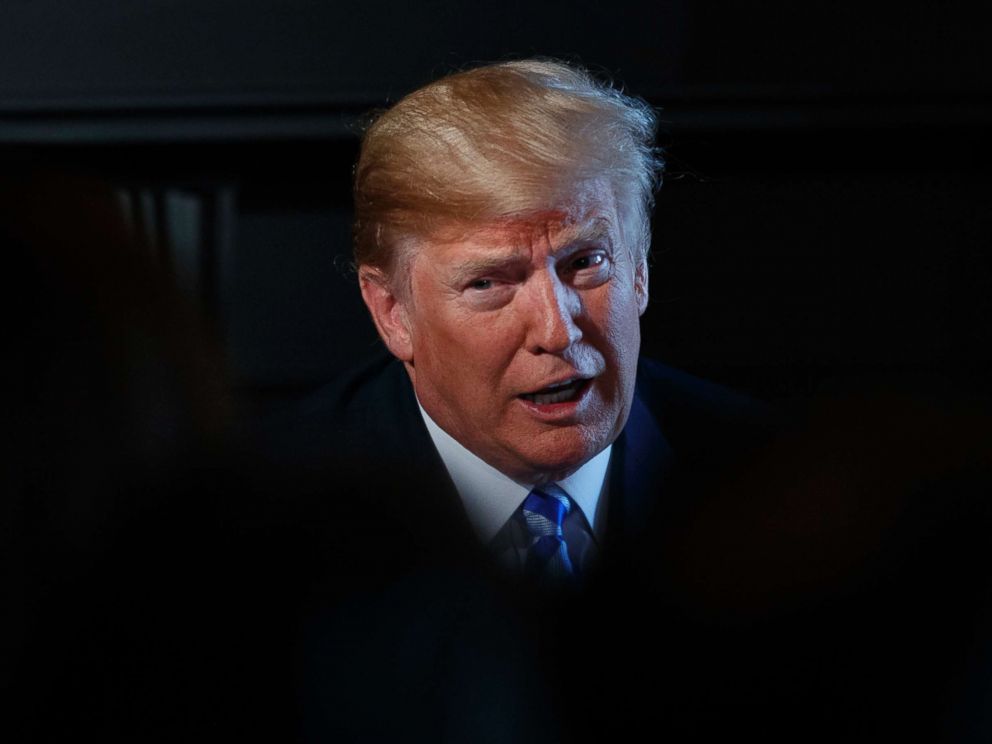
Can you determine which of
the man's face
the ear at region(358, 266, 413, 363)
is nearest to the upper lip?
the man's face

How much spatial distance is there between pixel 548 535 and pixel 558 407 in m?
0.14

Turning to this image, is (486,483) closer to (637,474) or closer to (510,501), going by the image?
(510,501)

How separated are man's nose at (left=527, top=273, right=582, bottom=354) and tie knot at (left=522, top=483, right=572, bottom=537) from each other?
6.2 inches

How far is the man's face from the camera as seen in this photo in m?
0.85

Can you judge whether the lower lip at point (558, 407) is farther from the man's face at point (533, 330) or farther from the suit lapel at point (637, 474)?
the suit lapel at point (637, 474)

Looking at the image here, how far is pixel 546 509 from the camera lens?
3.20 ft

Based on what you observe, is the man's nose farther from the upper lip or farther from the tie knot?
the tie knot

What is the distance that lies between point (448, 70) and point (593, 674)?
492 mm

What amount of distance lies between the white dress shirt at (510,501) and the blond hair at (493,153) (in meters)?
0.16

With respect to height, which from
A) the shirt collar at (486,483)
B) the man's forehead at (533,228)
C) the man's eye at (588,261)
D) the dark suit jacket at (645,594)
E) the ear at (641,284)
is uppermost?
the man's forehead at (533,228)

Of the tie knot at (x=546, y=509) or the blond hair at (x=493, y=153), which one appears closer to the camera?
the blond hair at (x=493, y=153)

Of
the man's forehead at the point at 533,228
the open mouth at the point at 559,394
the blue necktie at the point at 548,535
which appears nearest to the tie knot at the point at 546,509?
the blue necktie at the point at 548,535

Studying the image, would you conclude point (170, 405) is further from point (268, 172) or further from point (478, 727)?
point (478, 727)

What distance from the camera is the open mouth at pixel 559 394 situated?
34.6 inches
